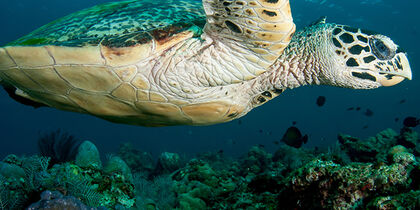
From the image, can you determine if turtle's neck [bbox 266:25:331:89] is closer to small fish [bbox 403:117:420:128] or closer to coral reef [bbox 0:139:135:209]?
coral reef [bbox 0:139:135:209]

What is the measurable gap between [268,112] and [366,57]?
54.3m

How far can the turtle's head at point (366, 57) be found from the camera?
6.95 ft

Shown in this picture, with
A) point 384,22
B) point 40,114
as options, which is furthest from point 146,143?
point 384,22

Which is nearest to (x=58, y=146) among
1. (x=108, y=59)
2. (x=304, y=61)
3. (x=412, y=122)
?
(x=108, y=59)

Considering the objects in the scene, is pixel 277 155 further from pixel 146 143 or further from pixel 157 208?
pixel 146 143

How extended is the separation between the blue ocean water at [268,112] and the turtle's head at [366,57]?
1591 cm

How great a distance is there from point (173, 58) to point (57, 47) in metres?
0.94

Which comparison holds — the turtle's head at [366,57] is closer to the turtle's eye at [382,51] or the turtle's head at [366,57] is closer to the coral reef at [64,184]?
the turtle's eye at [382,51]

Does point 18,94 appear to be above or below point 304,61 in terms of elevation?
below

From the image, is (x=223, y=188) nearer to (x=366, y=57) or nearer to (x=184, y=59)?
(x=184, y=59)

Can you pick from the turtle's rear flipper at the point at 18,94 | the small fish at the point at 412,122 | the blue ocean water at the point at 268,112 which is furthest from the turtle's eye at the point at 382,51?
the blue ocean water at the point at 268,112

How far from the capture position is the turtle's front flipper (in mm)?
1465

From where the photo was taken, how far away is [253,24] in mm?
1535

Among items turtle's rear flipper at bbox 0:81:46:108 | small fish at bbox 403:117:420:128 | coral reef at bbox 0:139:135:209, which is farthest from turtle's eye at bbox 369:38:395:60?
small fish at bbox 403:117:420:128
